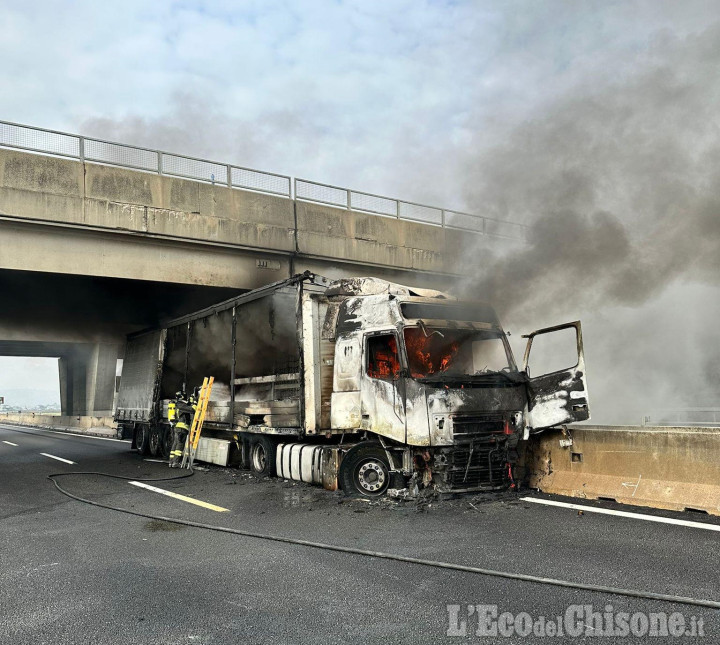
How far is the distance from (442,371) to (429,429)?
0.91 meters

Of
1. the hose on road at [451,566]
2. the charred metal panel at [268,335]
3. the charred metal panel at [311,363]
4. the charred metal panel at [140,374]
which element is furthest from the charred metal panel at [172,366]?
the hose on road at [451,566]

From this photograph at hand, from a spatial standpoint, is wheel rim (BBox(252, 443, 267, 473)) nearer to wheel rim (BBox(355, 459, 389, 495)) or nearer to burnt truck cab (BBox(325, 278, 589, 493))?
burnt truck cab (BBox(325, 278, 589, 493))

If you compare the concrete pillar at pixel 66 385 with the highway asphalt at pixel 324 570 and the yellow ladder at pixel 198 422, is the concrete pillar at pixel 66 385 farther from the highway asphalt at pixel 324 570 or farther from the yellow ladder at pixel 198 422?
Result: the highway asphalt at pixel 324 570

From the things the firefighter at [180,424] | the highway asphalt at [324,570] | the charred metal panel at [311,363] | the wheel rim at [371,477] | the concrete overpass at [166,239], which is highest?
the concrete overpass at [166,239]

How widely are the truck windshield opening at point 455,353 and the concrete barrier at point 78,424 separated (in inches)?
761

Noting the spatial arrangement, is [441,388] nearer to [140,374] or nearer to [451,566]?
[451,566]

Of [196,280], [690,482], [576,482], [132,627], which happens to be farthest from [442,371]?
[196,280]

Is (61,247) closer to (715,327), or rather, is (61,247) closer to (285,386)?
(285,386)

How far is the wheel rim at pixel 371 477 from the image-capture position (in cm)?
809

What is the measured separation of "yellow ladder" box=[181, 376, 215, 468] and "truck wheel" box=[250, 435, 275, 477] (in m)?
1.85

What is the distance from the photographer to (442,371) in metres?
8.02

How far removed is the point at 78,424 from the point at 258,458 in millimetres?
23254

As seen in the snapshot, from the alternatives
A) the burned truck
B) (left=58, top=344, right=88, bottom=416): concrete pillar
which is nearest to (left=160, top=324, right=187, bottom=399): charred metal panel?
the burned truck

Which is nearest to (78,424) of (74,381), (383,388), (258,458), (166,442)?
(74,381)
